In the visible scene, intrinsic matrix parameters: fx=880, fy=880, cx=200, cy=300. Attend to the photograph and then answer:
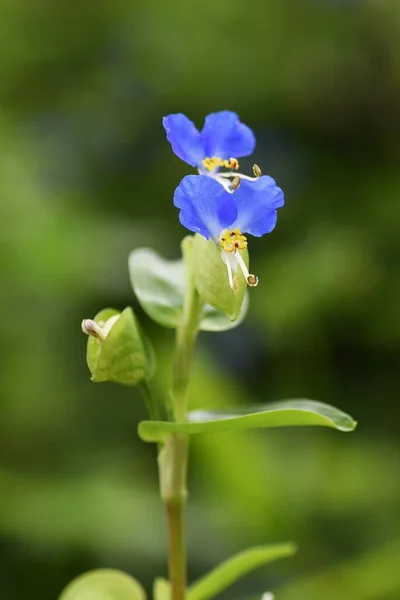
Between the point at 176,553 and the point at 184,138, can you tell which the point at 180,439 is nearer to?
the point at 176,553

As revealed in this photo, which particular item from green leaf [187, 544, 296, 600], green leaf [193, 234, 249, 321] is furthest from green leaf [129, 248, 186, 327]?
green leaf [187, 544, 296, 600]

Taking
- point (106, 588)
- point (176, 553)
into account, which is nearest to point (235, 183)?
point (176, 553)

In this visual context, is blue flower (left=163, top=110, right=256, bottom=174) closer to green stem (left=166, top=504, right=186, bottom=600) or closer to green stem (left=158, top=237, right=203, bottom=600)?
green stem (left=158, top=237, right=203, bottom=600)

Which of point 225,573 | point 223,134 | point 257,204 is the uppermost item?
point 223,134

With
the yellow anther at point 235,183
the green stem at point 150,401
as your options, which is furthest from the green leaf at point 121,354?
the yellow anther at point 235,183

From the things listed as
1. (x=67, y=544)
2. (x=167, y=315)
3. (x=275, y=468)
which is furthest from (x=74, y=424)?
(x=167, y=315)
